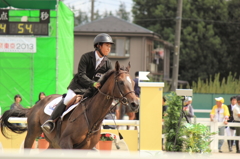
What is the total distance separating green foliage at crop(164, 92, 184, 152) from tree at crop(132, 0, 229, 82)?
40.1 metres

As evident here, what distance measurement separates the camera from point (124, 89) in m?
6.10

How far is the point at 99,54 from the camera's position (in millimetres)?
7008

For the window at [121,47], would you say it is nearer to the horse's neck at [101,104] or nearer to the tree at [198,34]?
the tree at [198,34]

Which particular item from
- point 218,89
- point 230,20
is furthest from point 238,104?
point 230,20

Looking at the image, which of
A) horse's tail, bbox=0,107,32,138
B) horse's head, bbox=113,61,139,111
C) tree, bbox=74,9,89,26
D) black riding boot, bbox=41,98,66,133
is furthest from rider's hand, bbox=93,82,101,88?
tree, bbox=74,9,89,26

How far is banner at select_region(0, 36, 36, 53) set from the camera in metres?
17.8

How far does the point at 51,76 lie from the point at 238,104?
844 centimetres

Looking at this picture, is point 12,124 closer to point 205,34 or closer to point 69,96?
point 69,96

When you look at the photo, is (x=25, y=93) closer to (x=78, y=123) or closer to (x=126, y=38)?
(x=78, y=123)

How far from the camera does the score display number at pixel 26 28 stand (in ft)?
55.4

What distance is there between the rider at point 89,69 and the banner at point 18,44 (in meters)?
11.1

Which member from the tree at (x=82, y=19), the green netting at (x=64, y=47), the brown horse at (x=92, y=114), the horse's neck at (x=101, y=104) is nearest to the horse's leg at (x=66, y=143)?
the brown horse at (x=92, y=114)

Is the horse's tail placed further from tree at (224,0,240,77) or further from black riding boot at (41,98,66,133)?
tree at (224,0,240,77)

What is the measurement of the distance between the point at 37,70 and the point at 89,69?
40.5 ft
